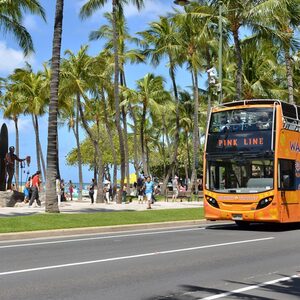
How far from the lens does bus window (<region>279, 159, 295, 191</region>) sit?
1758cm

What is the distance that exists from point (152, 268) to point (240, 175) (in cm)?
867

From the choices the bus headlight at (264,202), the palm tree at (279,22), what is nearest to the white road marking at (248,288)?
the bus headlight at (264,202)

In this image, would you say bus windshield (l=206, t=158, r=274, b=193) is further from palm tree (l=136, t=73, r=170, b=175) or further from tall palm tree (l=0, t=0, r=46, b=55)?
palm tree (l=136, t=73, r=170, b=175)

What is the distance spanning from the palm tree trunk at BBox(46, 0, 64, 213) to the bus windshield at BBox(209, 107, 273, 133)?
6.78 metres

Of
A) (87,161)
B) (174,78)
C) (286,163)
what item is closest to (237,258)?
(286,163)

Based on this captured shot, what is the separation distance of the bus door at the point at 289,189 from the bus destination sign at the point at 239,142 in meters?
0.84

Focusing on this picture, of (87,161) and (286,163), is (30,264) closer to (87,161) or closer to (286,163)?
(286,163)

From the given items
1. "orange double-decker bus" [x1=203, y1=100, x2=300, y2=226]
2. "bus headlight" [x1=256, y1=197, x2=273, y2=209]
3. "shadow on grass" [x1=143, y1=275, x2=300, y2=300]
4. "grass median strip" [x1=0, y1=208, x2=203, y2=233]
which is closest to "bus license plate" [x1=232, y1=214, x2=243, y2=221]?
"orange double-decker bus" [x1=203, y1=100, x2=300, y2=226]

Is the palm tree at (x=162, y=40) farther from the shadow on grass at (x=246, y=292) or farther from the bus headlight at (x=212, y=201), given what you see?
the shadow on grass at (x=246, y=292)

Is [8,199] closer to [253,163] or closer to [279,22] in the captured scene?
[253,163]

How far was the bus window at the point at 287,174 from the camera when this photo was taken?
17578 millimetres

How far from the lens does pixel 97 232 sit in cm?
1777

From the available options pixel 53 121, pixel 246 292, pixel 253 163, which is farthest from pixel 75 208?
pixel 246 292

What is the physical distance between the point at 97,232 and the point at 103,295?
33.5ft
